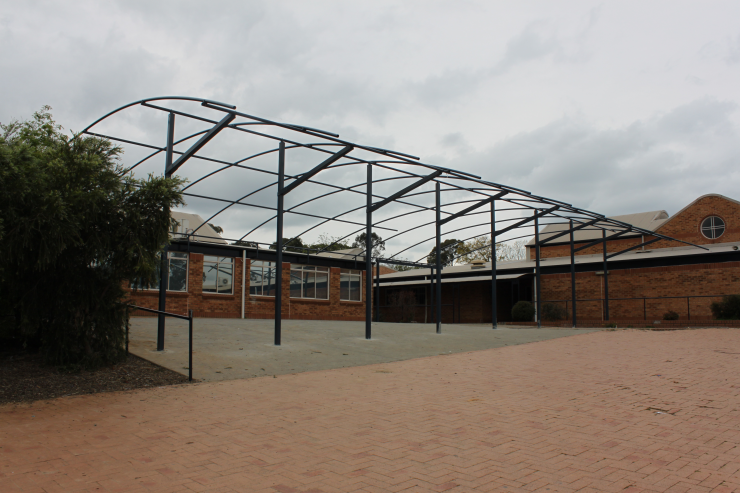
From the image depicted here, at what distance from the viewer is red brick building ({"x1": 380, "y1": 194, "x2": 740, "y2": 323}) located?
23.8 meters

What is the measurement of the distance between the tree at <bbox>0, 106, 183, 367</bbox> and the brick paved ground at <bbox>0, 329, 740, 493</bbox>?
1.86m

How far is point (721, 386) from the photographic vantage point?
7.20 metres

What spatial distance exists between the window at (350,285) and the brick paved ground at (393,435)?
1908 cm

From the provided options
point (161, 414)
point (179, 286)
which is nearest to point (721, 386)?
point (161, 414)

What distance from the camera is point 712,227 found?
28969mm

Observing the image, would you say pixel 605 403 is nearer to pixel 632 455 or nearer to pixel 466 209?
pixel 632 455

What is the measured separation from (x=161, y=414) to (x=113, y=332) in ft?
10.4

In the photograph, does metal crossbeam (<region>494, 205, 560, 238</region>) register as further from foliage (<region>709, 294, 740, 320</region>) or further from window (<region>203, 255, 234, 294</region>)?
window (<region>203, 255, 234, 294</region>)

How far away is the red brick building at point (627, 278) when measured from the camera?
2381cm

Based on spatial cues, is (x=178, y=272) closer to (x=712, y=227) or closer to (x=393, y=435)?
(x=393, y=435)

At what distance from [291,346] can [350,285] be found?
16673mm

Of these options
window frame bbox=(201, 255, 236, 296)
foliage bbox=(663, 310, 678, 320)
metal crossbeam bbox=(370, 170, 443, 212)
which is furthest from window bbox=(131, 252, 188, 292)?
foliage bbox=(663, 310, 678, 320)

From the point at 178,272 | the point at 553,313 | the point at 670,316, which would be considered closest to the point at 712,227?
the point at 670,316

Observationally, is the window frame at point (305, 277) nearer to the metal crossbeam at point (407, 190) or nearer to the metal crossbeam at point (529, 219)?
the metal crossbeam at point (529, 219)
